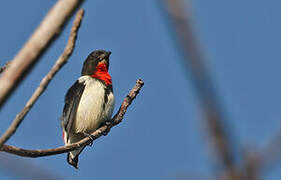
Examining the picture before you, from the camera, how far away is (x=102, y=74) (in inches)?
267

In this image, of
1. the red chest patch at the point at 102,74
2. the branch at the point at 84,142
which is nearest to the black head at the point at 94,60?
the red chest patch at the point at 102,74

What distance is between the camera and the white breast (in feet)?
20.0

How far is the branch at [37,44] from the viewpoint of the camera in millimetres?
1138

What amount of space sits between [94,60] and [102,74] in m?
0.40

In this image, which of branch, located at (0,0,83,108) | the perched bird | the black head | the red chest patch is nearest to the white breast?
the perched bird

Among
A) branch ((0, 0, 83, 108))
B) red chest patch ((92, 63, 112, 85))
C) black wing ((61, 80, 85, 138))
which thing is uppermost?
red chest patch ((92, 63, 112, 85))

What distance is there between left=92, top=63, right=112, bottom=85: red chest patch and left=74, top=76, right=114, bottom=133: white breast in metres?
0.29

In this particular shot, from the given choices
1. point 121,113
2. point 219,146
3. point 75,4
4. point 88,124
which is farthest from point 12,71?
point 88,124

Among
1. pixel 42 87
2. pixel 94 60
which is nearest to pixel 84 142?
pixel 42 87

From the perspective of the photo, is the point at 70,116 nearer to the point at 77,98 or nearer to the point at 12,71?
the point at 77,98

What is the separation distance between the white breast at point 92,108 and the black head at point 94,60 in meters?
0.71

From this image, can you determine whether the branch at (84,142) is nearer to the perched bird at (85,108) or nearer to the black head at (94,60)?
the perched bird at (85,108)

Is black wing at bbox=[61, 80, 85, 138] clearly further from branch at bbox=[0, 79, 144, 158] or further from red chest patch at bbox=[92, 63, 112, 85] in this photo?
branch at bbox=[0, 79, 144, 158]

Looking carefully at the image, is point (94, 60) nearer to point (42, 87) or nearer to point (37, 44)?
point (42, 87)
